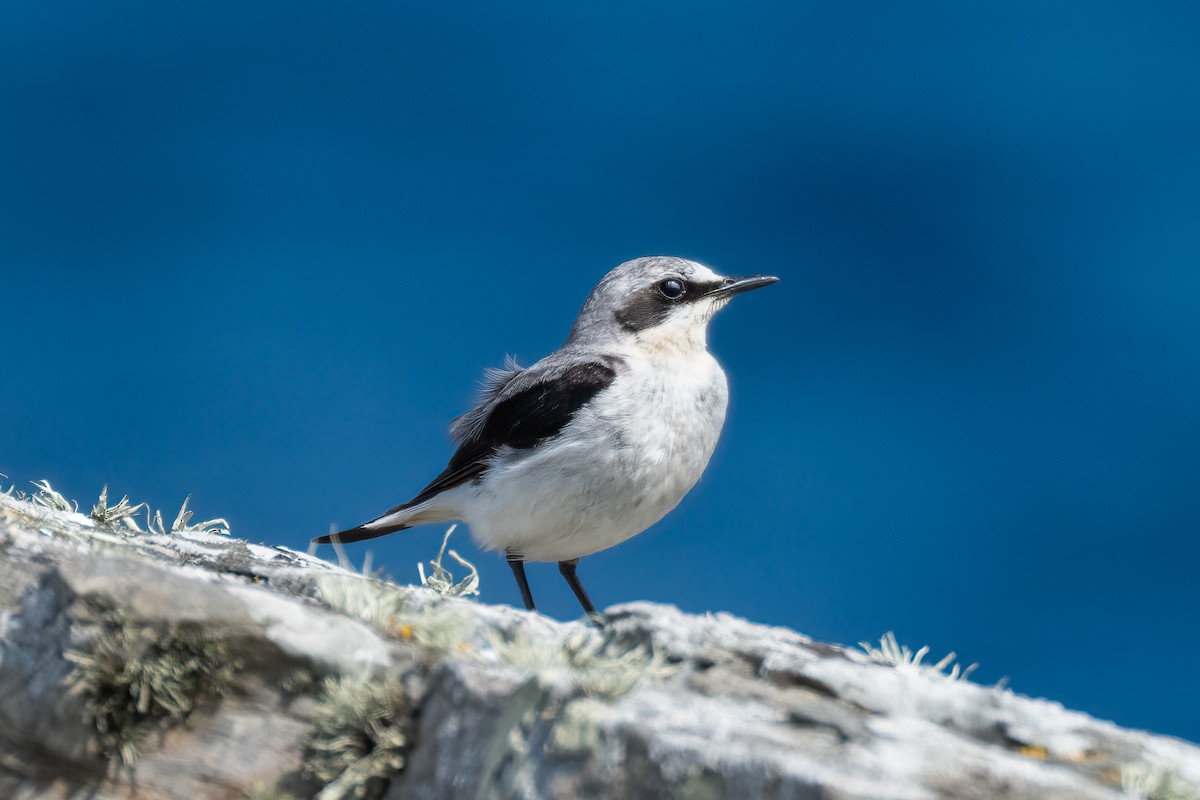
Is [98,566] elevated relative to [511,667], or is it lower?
elevated

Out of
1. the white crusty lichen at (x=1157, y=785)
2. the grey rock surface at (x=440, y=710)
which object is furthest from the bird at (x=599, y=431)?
the white crusty lichen at (x=1157, y=785)

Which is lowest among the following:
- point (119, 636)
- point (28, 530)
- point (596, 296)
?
point (119, 636)

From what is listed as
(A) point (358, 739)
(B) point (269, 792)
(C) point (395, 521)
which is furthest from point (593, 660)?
(C) point (395, 521)

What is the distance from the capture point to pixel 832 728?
3.51 m

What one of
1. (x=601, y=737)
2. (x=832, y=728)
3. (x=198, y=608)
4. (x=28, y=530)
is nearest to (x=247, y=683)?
(x=198, y=608)

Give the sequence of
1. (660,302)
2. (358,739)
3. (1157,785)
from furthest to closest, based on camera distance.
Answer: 1. (660,302)
2. (358,739)
3. (1157,785)

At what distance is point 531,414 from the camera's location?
774 cm

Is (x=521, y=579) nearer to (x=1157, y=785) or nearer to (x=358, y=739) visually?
(x=358, y=739)

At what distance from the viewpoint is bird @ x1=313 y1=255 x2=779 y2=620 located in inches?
286

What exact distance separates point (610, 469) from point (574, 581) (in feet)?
5.51

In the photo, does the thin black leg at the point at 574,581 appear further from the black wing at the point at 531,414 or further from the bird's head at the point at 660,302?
the bird's head at the point at 660,302

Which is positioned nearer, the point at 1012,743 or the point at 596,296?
the point at 1012,743

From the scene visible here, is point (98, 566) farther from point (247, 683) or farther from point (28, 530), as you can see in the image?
point (28, 530)

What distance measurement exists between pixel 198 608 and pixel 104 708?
0.43m
